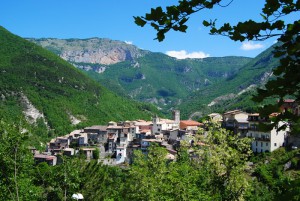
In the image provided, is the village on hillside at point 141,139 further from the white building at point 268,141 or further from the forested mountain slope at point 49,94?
the forested mountain slope at point 49,94

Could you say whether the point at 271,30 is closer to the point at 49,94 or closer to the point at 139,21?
the point at 139,21

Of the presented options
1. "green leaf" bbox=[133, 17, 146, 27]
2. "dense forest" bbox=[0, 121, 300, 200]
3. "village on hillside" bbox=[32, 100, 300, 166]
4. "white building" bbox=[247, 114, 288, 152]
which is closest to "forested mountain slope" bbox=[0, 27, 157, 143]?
"village on hillside" bbox=[32, 100, 300, 166]

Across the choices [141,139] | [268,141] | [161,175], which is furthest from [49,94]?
[161,175]

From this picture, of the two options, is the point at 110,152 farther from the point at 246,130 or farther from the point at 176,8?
Answer: the point at 176,8

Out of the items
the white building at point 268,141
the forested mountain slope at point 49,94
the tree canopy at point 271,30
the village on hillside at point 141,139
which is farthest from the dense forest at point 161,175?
the forested mountain slope at point 49,94

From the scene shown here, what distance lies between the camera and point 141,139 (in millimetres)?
74438

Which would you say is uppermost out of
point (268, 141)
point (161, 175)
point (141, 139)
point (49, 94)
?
point (49, 94)

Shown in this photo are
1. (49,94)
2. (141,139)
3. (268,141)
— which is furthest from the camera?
(49,94)

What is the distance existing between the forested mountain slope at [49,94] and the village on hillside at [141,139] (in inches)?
1140

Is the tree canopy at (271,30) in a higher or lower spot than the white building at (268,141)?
Answer: higher

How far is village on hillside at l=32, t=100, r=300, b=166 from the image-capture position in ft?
178

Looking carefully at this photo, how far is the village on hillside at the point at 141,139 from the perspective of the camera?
5422cm

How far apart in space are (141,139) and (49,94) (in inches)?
3089

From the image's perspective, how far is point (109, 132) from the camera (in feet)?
269
